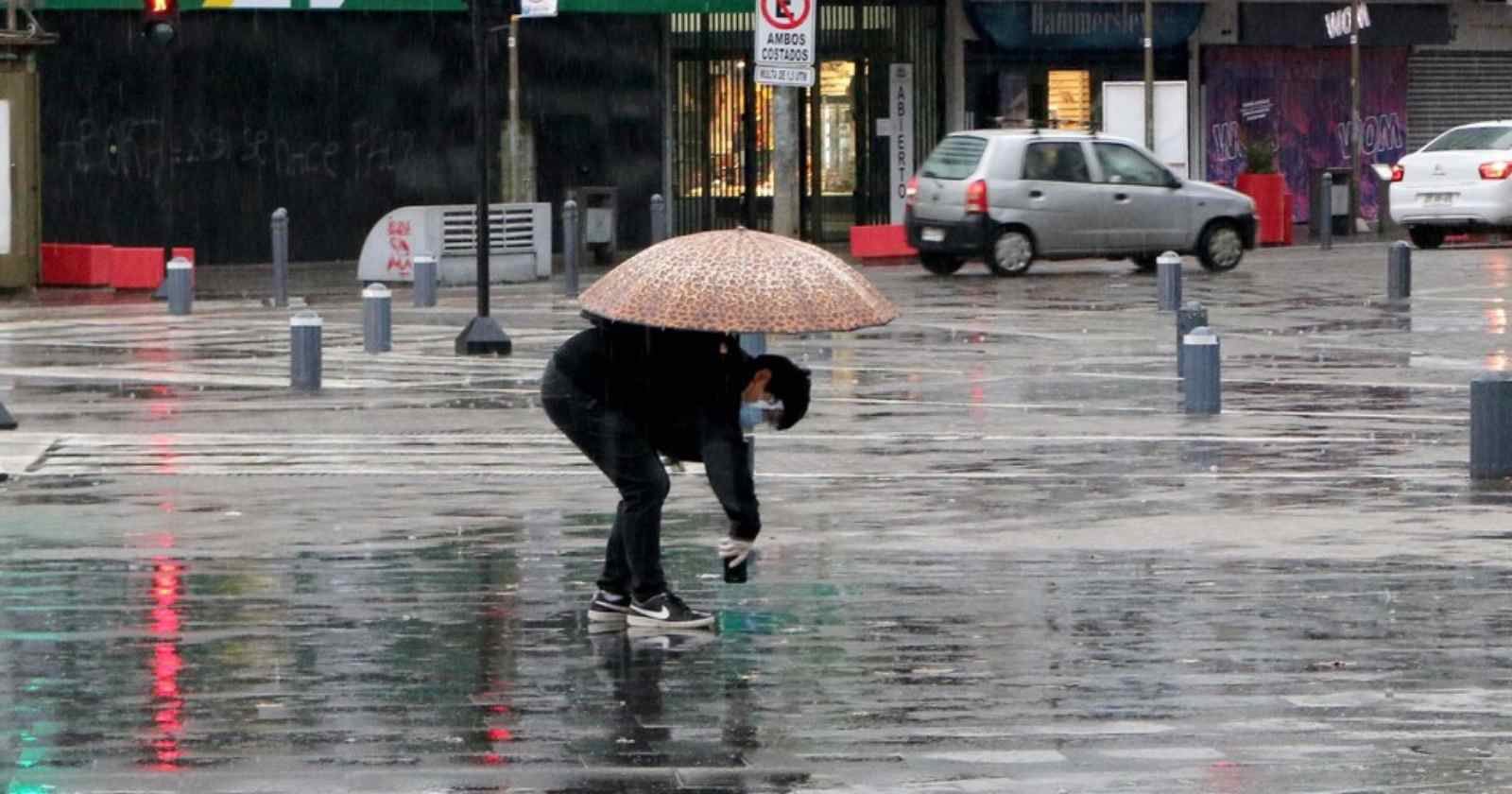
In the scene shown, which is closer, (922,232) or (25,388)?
(25,388)

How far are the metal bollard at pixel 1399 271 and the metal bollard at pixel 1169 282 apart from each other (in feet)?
7.30

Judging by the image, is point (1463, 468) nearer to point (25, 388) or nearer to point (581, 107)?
point (25, 388)

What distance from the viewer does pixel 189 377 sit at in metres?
Result: 21.6

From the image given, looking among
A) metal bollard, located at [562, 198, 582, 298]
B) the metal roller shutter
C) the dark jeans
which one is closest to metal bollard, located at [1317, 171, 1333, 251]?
the metal roller shutter

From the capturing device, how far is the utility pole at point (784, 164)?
126ft

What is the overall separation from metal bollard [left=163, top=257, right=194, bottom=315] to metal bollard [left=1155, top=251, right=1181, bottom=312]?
891cm

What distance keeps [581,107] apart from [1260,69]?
12405 millimetres

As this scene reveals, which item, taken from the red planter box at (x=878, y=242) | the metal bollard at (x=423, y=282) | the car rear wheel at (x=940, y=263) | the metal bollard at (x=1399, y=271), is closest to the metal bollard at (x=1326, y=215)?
the red planter box at (x=878, y=242)

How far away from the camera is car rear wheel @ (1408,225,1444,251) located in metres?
38.4

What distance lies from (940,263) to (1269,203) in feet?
32.6

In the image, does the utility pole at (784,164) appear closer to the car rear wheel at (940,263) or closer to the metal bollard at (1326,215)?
the car rear wheel at (940,263)

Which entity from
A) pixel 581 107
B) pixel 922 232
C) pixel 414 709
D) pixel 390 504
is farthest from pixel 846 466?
pixel 581 107

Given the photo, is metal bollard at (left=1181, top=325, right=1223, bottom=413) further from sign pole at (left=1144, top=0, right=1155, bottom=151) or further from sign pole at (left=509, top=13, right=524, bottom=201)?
sign pole at (left=1144, top=0, right=1155, bottom=151)

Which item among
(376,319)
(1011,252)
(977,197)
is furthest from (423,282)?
(1011,252)
